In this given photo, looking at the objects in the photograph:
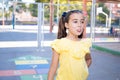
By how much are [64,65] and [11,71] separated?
17.9 feet

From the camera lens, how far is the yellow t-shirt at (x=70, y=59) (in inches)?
85.0

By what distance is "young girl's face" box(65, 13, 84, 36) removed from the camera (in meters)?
2.13

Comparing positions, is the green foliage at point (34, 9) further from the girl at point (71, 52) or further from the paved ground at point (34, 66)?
the girl at point (71, 52)

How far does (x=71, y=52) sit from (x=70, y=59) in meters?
0.05

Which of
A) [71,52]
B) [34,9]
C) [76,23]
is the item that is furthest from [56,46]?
[34,9]

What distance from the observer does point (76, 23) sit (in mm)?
2146

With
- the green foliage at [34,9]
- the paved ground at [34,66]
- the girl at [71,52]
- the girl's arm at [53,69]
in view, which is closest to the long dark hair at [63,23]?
the girl at [71,52]

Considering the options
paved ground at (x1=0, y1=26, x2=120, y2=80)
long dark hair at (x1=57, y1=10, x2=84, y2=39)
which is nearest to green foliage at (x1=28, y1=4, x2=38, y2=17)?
paved ground at (x1=0, y1=26, x2=120, y2=80)

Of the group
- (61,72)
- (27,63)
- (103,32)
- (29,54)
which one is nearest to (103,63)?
(27,63)

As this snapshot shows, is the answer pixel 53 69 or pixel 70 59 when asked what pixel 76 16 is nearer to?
pixel 70 59

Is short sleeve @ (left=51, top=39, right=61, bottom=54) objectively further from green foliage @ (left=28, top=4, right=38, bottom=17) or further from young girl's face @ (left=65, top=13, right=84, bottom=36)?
green foliage @ (left=28, top=4, right=38, bottom=17)

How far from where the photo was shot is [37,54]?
35.2 ft

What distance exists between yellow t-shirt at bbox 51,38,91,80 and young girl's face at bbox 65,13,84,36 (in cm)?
11

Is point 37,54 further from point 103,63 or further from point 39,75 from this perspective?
point 39,75
